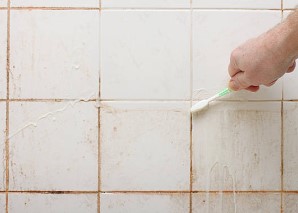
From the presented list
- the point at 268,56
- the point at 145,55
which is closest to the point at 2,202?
the point at 145,55

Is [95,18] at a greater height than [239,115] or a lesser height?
greater

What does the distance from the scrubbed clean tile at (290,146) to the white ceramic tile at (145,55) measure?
29 cm

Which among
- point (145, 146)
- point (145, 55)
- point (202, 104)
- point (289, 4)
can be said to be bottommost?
point (145, 146)

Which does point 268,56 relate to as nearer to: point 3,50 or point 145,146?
point 145,146

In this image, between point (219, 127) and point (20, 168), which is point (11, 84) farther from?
point (219, 127)

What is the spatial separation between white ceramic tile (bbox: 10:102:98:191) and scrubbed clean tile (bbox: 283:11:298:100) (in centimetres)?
53

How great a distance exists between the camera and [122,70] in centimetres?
107

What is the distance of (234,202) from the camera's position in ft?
3.53

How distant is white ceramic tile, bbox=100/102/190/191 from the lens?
107 cm

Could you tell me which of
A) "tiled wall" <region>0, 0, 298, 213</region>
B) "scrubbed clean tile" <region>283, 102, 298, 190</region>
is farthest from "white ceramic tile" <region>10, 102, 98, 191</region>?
"scrubbed clean tile" <region>283, 102, 298, 190</region>

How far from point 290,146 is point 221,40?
0.35m

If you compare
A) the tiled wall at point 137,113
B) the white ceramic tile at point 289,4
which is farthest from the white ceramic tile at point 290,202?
the white ceramic tile at point 289,4

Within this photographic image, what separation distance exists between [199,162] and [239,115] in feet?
0.56

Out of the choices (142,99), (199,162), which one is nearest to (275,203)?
(199,162)
